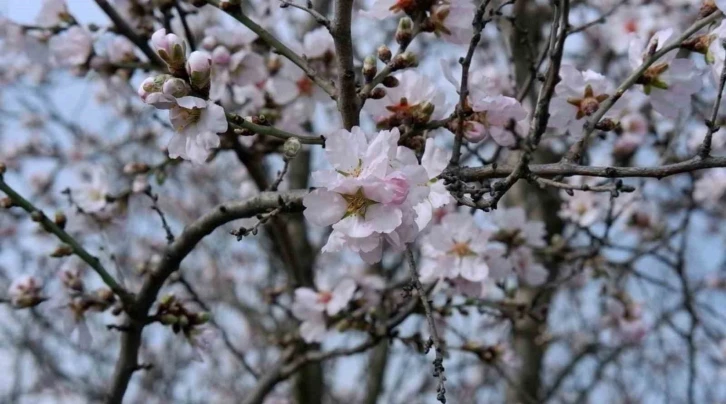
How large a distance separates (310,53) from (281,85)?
168 mm

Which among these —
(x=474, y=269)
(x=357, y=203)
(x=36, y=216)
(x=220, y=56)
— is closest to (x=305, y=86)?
(x=220, y=56)

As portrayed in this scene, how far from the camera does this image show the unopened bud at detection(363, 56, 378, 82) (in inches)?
60.6

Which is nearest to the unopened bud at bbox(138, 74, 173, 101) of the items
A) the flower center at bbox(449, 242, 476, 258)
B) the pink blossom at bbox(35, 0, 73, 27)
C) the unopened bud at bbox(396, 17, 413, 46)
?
the unopened bud at bbox(396, 17, 413, 46)

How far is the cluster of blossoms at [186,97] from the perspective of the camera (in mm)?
1346

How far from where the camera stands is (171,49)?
1.37 m

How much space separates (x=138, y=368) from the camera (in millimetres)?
Result: 2180

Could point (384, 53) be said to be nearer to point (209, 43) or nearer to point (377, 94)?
point (377, 94)

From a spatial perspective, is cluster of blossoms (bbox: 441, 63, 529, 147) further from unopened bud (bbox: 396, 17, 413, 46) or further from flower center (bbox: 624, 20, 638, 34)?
flower center (bbox: 624, 20, 638, 34)

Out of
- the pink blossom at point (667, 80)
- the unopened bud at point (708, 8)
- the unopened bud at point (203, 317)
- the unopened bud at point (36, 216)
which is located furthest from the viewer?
the unopened bud at point (203, 317)

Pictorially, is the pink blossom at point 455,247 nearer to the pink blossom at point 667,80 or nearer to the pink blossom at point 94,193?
the pink blossom at point 667,80

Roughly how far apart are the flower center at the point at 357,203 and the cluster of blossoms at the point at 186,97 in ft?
0.98

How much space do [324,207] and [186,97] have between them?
0.36 meters

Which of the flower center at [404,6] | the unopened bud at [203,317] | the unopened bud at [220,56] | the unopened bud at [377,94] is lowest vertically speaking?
the unopened bud at [203,317]

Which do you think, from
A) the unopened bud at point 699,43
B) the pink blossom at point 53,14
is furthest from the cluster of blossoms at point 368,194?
the pink blossom at point 53,14
